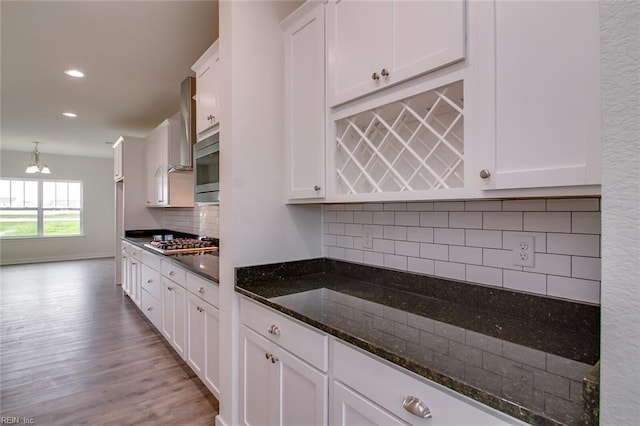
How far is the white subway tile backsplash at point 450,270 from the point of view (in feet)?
4.94

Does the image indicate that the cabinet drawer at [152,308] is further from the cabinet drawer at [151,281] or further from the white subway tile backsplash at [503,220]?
the white subway tile backsplash at [503,220]

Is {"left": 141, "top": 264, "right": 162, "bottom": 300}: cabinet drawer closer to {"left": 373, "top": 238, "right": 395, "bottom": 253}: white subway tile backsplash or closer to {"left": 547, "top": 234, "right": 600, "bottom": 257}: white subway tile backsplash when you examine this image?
{"left": 373, "top": 238, "right": 395, "bottom": 253}: white subway tile backsplash

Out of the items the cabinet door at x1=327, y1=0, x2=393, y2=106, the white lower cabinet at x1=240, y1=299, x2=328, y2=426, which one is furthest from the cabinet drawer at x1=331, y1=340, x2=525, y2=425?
the cabinet door at x1=327, y1=0, x2=393, y2=106

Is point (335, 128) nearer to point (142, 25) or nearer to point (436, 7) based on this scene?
point (436, 7)

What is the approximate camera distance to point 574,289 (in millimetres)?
1175

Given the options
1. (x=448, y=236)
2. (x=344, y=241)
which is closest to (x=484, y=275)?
(x=448, y=236)

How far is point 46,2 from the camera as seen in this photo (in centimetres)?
228

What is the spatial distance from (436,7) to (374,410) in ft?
4.50

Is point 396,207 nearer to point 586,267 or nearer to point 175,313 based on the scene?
point 586,267

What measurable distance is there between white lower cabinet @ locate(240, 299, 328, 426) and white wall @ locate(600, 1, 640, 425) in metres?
0.90

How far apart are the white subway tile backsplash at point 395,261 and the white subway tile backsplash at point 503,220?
445 millimetres

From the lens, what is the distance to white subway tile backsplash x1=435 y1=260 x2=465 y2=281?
59.2 inches

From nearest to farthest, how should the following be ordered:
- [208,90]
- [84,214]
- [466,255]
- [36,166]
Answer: [466,255] → [208,90] → [36,166] → [84,214]

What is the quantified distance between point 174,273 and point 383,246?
1808mm
